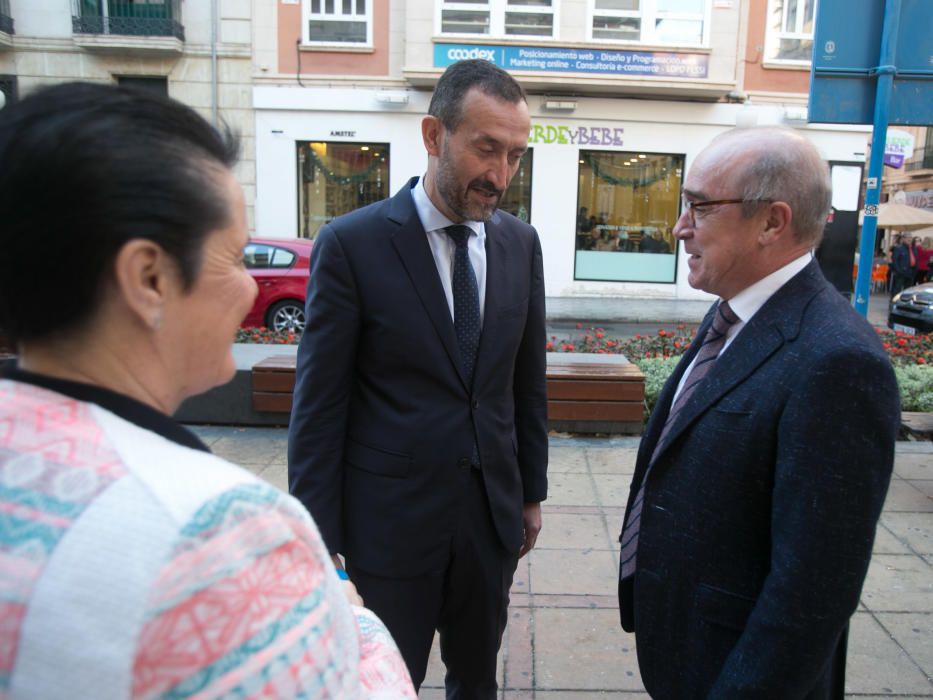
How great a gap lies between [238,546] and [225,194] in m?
0.40

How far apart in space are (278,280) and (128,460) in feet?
32.9

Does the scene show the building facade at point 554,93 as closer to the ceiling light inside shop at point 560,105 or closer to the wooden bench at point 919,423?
the ceiling light inside shop at point 560,105

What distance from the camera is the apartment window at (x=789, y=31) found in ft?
53.0

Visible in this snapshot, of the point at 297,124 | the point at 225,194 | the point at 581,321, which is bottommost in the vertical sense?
the point at 581,321

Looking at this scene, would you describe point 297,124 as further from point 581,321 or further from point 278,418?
point 278,418

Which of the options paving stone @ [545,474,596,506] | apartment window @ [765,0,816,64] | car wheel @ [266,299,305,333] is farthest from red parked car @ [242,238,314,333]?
apartment window @ [765,0,816,64]

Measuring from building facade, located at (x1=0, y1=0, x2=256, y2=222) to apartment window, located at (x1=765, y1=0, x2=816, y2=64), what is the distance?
1184cm

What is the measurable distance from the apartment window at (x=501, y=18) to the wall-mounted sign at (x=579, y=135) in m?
2.05

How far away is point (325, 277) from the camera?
2014 mm

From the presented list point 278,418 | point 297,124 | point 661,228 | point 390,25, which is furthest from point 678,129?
point 278,418

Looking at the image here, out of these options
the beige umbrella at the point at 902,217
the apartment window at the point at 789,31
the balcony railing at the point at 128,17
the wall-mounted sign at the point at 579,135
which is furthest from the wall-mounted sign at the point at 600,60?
the beige umbrella at the point at 902,217

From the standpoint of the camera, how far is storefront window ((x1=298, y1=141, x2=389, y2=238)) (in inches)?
661

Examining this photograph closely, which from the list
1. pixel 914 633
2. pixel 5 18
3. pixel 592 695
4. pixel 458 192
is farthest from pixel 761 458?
pixel 5 18

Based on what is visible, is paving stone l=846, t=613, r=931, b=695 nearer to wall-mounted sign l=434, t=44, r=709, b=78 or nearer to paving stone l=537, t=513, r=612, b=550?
paving stone l=537, t=513, r=612, b=550
